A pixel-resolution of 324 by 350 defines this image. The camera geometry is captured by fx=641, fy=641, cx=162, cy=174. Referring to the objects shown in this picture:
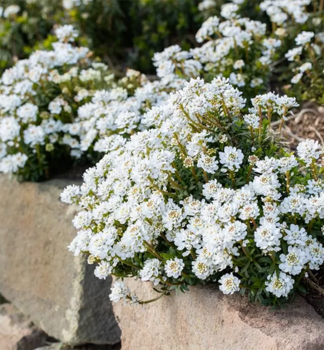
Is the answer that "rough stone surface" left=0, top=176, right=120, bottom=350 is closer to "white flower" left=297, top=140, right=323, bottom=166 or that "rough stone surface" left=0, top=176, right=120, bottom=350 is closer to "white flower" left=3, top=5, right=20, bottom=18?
"white flower" left=297, top=140, right=323, bottom=166

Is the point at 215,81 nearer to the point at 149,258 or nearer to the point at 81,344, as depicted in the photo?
the point at 149,258

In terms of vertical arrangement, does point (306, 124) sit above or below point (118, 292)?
above

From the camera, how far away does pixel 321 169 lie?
7.70 ft

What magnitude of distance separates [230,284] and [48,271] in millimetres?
1494

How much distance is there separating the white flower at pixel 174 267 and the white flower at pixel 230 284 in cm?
15

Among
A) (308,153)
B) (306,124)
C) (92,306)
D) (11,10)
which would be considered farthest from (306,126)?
(11,10)

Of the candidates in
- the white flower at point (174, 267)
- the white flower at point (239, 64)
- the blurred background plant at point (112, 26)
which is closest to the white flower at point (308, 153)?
the white flower at point (174, 267)

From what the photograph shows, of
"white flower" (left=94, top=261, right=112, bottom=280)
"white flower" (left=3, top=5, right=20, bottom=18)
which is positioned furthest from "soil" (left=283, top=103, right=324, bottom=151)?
"white flower" (left=3, top=5, right=20, bottom=18)

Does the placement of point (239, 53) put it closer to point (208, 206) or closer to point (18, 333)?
point (208, 206)

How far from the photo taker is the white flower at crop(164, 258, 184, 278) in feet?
7.29

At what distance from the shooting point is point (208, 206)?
2162 millimetres

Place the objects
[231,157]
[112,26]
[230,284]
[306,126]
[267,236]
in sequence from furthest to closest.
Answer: [112,26], [306,126], [231,157], [230,284], [267,236]

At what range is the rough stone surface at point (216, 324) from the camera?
6.86 ft

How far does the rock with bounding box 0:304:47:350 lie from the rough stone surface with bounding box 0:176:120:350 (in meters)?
0.05
